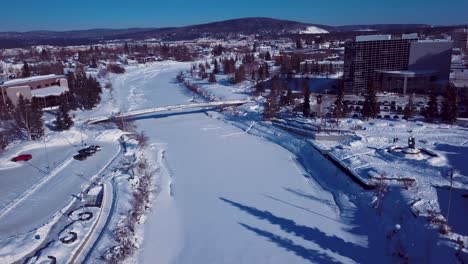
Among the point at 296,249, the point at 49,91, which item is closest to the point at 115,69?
the point at 49,91

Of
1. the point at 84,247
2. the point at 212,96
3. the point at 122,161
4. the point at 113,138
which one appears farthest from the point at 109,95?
the point at 84,247

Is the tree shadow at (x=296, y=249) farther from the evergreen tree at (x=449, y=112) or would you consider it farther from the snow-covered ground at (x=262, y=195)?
the evergreen tree at (x=449, y=112)

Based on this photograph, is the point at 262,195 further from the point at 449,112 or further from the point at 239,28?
the point at 239,28

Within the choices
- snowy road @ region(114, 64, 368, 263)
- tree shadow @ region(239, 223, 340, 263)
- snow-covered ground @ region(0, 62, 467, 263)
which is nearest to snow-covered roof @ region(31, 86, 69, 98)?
snow-covered ground @ region(0, 62, 467, 263)

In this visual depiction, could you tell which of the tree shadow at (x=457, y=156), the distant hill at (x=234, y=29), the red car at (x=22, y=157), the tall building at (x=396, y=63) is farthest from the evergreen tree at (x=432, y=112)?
the distant hill at (x=234, y=29)

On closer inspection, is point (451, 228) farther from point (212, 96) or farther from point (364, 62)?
point (212, 96)
